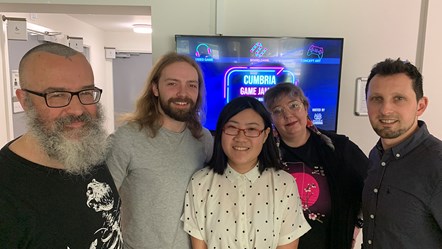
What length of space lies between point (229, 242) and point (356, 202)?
0.74 metres

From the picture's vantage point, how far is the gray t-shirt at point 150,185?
1443 mm

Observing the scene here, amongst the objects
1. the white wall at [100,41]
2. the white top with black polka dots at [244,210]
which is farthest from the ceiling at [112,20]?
the white top with black polka dots at [244,210]

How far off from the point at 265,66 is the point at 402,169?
1.43m

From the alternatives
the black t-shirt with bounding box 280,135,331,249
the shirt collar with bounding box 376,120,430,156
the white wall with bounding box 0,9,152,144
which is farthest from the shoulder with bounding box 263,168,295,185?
the white wall with bounding box 0,9,152,144

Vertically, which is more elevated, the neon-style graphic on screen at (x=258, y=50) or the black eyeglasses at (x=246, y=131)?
the neon-style graphic on screen at (x=258, y=50)

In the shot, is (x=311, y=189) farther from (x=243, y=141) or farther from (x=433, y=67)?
(x=433, y=67)

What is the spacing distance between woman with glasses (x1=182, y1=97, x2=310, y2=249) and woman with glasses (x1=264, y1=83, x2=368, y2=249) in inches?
7.4

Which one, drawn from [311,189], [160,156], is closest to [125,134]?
[160,156]

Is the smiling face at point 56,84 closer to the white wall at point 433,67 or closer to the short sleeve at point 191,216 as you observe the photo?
the short sleeve at point 191,216

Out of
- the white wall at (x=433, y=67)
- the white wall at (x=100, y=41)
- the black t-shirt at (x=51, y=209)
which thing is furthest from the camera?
the white wall at (x=100, y=41)

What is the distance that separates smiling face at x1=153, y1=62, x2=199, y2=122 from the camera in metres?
1.55

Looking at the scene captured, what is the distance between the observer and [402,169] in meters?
1.31

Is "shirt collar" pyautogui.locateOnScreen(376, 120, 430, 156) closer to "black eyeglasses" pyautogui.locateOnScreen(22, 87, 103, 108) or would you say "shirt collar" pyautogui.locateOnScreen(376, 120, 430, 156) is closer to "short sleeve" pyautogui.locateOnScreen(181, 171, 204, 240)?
"short sleeve" pyautogui.locateOnScreen(181, 171, 204, 240)

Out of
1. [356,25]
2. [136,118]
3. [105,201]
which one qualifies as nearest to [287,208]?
[105,201]
